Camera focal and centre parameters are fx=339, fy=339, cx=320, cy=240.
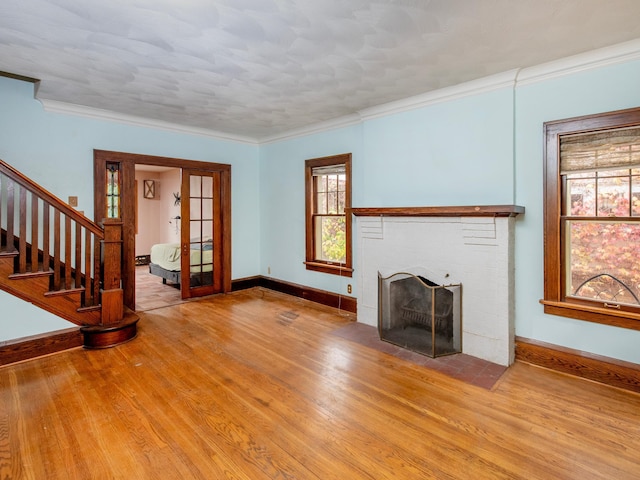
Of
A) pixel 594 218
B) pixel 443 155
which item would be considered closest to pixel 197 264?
pixel 443 155

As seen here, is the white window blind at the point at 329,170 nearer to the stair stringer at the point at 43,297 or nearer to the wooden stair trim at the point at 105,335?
the wooden stair trim at the point at 105,335

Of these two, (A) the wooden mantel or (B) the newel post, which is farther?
(B) the newel post

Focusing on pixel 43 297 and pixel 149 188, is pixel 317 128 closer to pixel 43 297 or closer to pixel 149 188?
pixel 43 297

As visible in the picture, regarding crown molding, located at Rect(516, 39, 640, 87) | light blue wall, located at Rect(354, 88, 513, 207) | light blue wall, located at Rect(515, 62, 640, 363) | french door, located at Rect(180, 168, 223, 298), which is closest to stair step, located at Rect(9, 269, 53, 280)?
french door, located at Rect(180, 168, 223, 298)

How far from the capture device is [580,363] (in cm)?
287

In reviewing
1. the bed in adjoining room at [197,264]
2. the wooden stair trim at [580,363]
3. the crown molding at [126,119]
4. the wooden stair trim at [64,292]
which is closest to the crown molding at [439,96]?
the crown molding at [126,119]

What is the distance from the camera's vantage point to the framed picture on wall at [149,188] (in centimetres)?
924

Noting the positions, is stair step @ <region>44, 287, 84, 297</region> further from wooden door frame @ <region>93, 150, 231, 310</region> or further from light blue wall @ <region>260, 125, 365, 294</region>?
light blue wall @ <region>260, 125, 365, 294</region>

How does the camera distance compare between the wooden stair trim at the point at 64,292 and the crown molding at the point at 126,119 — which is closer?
the wooden stair trim at the point at 64,292

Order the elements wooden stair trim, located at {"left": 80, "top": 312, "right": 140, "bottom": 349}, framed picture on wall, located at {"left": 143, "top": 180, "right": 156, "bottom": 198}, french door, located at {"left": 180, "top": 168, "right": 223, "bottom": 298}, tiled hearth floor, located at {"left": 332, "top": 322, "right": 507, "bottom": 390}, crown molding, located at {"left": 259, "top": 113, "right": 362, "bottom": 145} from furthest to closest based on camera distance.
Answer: framed picture on wall, located at {"left": 143, "top": 180, "right": 156, "bottom": 198}, french door, located at {"left": 180, "top": 168, "right": 223, "bottom": 298}, crown molding, located at {"left": 259, "top": 113, "right": 362, "bottom": 145}, wooden stair trim, located at {"left": 80, "top": 312, "right": 140, "bottom": 349}, tiled hearth floor, located at {"left": 332, "top": 322, "right": 507, "bottom": 390}

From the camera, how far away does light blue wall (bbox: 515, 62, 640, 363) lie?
2676 mm

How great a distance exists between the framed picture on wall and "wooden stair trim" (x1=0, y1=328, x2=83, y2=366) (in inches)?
256

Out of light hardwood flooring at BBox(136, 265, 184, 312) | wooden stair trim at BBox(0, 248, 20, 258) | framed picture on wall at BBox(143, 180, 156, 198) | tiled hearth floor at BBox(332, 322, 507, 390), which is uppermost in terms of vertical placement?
framed picture on wall at BBox(143, 180, 156, 198)

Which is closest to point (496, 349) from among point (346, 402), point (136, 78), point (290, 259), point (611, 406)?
point (611, 406)
